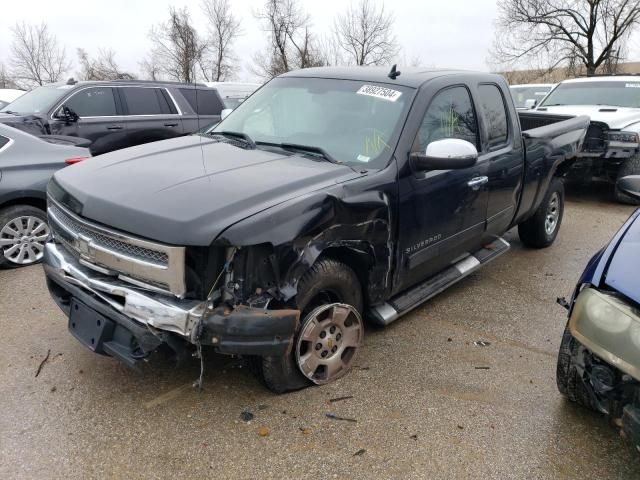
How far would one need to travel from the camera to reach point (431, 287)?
3.94m

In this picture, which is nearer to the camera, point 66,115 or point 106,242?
point 106,242

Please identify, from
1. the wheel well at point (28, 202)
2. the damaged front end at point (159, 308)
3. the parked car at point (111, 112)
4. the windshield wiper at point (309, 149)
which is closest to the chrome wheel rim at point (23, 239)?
the wheel well at point (28, 202)

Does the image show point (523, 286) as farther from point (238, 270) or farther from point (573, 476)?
point (238, 270)

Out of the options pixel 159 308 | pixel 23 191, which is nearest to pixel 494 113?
pixel 159 308

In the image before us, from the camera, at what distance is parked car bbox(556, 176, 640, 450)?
6.97 feet

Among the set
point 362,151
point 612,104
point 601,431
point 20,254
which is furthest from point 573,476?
point 612,104

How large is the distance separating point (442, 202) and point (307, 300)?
1.35m

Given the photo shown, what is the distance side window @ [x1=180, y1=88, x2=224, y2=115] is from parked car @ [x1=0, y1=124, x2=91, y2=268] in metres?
3.88

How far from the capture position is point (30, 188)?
15.8 feet

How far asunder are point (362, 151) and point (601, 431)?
2115 mm

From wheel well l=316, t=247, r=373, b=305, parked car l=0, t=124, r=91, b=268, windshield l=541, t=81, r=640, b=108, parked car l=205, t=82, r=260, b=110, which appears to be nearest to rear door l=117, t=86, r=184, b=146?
parked car l=205, t=82, r=260, b=110

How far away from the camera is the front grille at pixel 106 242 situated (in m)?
2.46

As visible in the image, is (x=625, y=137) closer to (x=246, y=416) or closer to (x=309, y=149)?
(x=309, y=149)

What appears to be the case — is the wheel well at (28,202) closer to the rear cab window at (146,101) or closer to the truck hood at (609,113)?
the rear cab window at (146,101)
